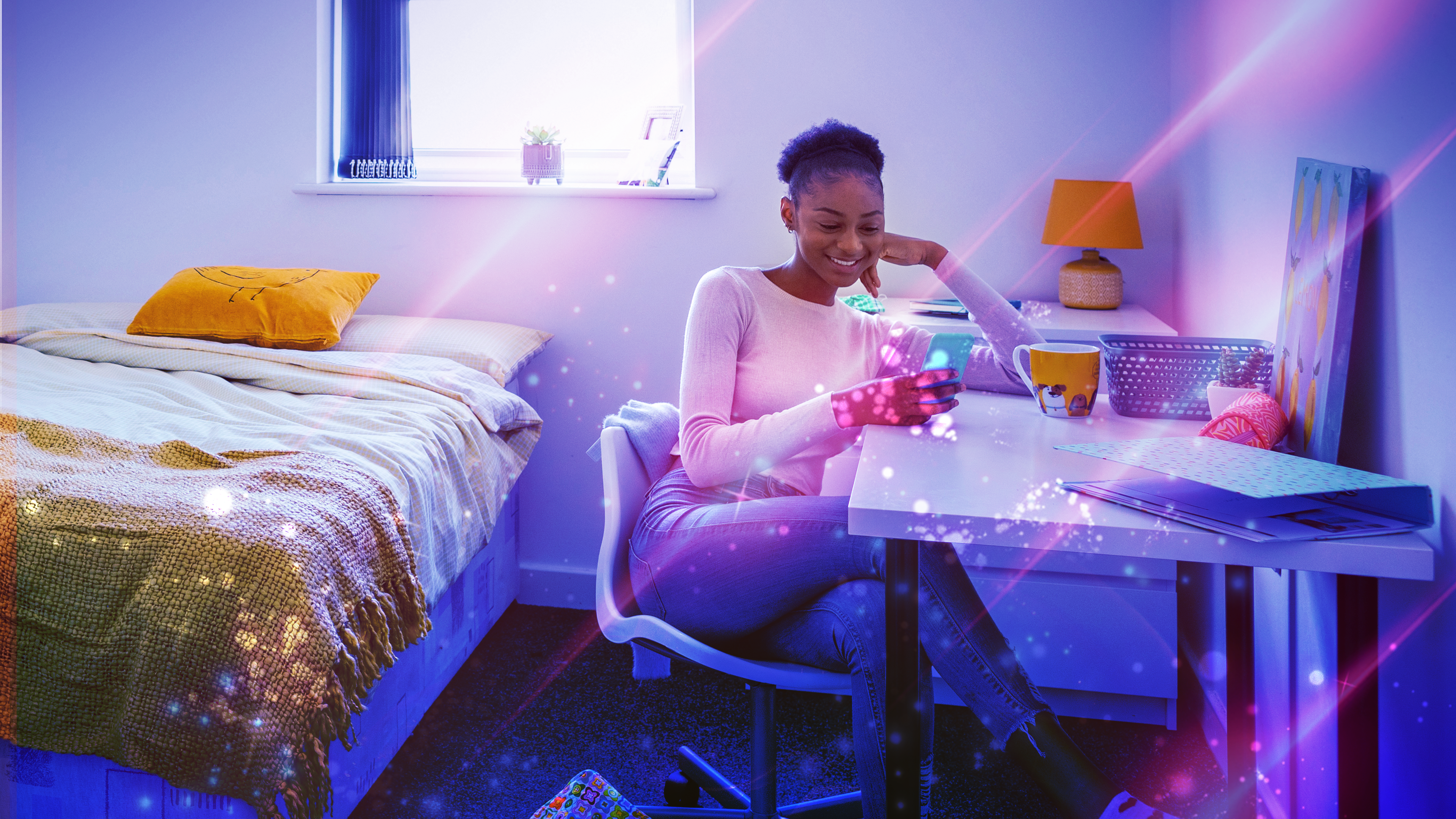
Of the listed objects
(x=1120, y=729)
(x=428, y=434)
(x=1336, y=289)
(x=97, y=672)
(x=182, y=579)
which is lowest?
(x=1120, y=729)

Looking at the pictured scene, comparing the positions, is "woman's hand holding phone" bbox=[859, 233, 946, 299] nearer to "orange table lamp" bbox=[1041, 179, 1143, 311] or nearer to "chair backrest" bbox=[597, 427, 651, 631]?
"chair backrest" bbox=[597, 427, 651, 631]

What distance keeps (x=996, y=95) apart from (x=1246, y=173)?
2.63 feet

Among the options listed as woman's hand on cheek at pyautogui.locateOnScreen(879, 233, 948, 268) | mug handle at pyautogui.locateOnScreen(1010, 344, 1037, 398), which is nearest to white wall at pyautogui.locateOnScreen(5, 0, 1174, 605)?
woman's hand on cheek at pyautogui.locateOnScreen(879, 233, 948, 268)

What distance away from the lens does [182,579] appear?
4.13 feet

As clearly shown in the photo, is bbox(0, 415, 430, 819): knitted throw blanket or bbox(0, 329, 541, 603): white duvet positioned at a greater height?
bbox(0, 329, 541, 603): white duvet

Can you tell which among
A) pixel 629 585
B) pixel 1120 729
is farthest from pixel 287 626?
pixel 1120 729

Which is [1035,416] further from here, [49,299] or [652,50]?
[49,299]

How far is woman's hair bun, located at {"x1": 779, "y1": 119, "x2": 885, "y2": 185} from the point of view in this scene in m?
1.63

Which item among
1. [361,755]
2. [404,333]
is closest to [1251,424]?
[361,755]

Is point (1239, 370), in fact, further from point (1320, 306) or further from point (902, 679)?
point (902, 679)

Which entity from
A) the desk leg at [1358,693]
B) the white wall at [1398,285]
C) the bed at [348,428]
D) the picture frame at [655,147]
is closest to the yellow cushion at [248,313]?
the bed at [348,428]

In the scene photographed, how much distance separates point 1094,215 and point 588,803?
177 cm

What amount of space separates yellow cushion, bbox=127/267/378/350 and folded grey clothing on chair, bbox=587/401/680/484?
3.94 ft

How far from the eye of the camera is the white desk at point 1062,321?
1972 millimetres
